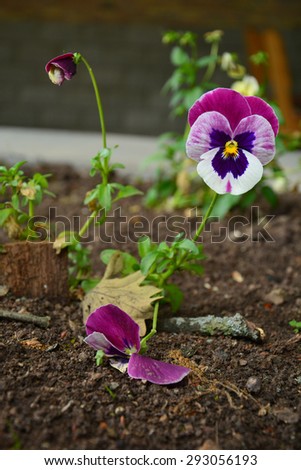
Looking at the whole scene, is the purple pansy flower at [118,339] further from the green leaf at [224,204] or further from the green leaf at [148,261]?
the green leaf at [224,204]

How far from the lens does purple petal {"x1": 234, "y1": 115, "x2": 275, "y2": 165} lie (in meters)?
1.03

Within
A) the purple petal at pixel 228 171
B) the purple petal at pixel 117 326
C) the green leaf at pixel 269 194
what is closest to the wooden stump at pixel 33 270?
the purple petal at pixel 117 326

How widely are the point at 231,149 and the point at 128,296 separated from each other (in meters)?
0.33

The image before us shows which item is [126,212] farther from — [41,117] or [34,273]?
[41,117]

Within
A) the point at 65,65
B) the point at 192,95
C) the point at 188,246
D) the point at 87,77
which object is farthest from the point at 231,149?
the point at 87,77

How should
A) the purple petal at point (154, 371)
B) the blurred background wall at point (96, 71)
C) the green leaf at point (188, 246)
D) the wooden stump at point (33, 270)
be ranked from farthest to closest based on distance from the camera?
the blurred background wall at point (96, 71) < the wooden stump at point (33, 270) < the green leaf at point (188, 246) < the purple petal at point (154, 371)

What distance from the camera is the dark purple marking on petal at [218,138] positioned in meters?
1.05

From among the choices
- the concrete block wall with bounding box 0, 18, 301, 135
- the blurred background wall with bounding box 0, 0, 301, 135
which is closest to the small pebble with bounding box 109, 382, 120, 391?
the blurred background wall with bounding box 0, 0, 301, 135

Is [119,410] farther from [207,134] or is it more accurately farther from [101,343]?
[207,134]

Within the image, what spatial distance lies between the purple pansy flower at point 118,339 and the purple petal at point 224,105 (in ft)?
1.07

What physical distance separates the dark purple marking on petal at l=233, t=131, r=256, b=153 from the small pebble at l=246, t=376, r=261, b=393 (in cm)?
35

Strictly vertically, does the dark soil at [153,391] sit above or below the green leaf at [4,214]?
below
